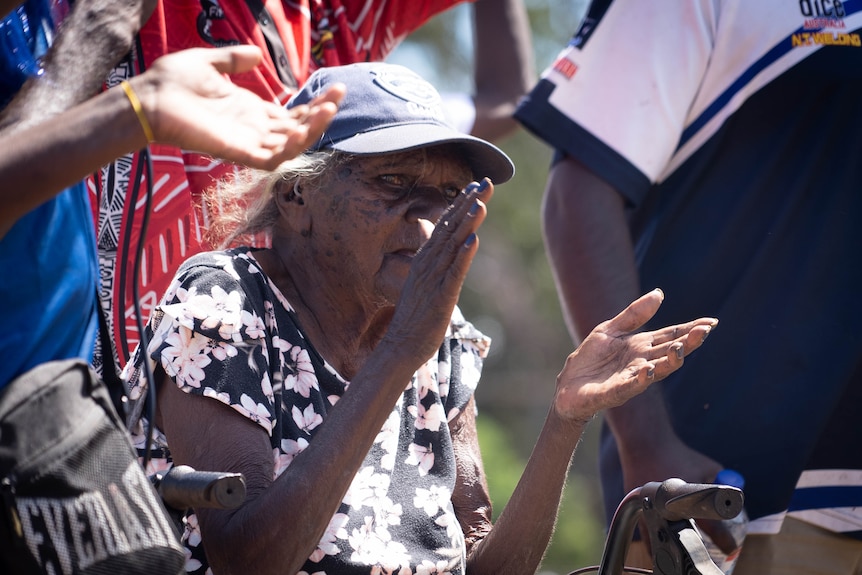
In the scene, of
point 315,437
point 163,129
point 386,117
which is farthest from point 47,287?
point 386,117

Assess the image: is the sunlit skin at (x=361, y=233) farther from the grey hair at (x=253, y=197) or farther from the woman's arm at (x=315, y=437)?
the woman's arm at (x=315, y=437)

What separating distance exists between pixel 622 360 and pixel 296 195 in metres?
0.85

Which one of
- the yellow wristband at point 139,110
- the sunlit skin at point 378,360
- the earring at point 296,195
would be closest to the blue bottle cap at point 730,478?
the sunlit skin at point 378,360

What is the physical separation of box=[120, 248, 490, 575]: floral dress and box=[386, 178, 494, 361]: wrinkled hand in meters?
0.32

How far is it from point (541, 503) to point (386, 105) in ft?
3.20

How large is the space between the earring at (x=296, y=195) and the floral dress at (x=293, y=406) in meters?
0.18

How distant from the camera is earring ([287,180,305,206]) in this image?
8.96 feet

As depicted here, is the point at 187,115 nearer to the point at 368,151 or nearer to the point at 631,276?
the point at 368,151

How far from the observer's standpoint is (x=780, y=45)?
9.93 feet

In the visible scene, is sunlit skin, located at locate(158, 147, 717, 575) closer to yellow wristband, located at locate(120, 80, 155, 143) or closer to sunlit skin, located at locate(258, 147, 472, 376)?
sunlit skin, located at locate(258, 147, 472, 376)

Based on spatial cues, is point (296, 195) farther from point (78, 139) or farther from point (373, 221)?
point (78, 139)

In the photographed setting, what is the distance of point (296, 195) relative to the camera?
2.74 m

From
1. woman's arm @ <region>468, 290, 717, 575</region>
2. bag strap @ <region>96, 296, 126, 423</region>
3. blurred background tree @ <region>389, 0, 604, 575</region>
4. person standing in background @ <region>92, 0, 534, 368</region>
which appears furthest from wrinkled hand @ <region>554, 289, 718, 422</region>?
blurred background tree @ <region>389, 0, 604, 575</region>

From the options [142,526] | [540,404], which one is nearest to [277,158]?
[142,526]
